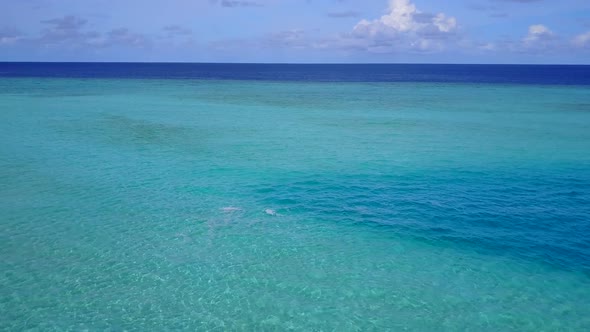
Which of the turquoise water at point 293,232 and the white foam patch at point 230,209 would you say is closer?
the turquoise water at point 293,232

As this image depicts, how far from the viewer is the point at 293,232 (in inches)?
915

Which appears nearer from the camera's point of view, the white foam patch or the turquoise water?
the turquoise water

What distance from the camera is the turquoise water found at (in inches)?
655

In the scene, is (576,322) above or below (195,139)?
below

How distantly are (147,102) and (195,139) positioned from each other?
115ft

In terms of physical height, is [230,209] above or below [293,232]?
above

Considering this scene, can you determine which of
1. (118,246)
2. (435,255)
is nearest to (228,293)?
(118,246)

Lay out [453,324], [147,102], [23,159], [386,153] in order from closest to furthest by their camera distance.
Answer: [453,324]
[23,159]
[386,153]
[147,102]

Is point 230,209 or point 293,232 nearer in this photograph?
point 293,232

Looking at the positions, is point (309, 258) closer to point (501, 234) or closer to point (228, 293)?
point (228, 293)

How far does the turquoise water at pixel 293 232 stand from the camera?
54.5 feet

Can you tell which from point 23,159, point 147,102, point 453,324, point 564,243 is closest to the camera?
point 453,324

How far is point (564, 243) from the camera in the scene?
22.0 meters

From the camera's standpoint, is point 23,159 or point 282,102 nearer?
point 23,159
